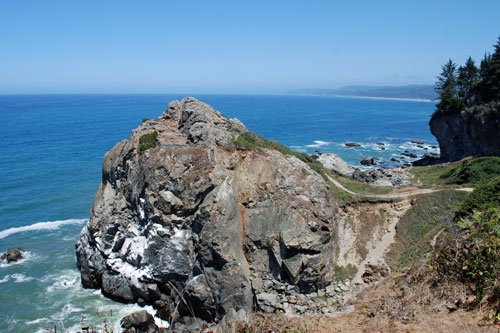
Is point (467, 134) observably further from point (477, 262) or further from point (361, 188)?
point (477, 262)

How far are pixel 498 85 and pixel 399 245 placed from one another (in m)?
41.1

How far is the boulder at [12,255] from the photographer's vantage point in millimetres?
31750

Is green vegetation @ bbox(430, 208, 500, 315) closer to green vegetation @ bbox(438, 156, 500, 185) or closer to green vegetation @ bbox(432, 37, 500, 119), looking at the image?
green vegetation @ bbox(438, 156, 500, 185)

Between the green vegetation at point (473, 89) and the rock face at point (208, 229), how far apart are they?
4091 cm

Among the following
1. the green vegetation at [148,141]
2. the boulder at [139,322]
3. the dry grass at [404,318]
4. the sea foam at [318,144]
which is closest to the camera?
the dry grass at [404,318]

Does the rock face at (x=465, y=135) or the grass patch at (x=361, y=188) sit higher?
the rock face at (x=465, y=135)

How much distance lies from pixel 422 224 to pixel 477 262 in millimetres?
21864

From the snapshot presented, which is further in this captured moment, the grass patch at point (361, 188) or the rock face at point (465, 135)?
the rock face at point (465, 135)

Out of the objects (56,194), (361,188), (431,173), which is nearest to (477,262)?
(361,188)

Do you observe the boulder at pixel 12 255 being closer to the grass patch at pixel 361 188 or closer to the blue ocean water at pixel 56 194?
the blue ocean water at pixel 56 194

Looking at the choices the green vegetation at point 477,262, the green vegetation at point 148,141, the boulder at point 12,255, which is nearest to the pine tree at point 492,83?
the green vegetation at point 148,141

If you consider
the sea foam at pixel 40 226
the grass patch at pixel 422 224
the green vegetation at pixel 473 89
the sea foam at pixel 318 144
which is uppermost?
the green vegetation at pixel 473 89

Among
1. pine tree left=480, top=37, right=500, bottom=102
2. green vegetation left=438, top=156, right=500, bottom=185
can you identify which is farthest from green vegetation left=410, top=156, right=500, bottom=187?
pine tree left=480, top=37, right=500, bottom=102

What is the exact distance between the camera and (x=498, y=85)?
5206cm
